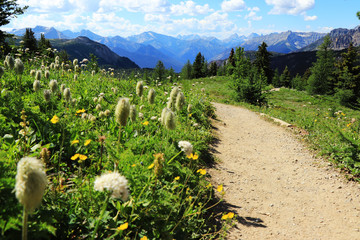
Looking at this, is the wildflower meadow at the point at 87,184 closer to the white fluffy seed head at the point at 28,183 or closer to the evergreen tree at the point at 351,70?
the white fluffy seed head at the point at 28,183

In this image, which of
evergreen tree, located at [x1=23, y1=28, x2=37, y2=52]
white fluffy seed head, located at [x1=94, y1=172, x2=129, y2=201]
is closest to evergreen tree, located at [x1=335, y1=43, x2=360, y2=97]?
white fluffy seed head, located at [x1=94, y1=172, x2=129, y2=201]

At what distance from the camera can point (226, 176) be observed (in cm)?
642

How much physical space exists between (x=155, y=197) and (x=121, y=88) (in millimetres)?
7158

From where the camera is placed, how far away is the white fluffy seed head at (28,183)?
1340 mm

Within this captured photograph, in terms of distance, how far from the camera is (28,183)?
1358 mm

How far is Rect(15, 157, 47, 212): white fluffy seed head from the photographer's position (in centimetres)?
134

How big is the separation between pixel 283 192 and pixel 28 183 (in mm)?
5983

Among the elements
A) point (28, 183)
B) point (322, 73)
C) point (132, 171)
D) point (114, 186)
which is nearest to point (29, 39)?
point (132, 171)

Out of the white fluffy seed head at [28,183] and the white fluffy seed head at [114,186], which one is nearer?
the white fluffy seed head at [28,183]

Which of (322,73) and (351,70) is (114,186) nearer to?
(322,73)

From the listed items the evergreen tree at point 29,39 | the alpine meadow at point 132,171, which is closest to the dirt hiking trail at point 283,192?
the alpine meadow at point 132,171

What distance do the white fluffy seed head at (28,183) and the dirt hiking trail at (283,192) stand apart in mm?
3435

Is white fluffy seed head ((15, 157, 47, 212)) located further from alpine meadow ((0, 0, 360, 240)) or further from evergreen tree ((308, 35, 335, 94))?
evergreen tree ((308, 35, 335, 94))

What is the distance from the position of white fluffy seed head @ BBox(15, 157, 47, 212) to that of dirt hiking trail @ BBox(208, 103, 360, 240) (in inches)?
135
